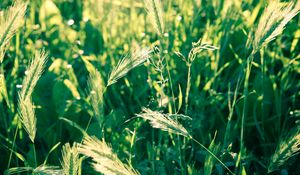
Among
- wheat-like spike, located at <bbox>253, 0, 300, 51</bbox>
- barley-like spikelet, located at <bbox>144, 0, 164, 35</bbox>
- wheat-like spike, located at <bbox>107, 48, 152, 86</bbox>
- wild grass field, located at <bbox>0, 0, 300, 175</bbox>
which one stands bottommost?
wild grass field, located at <bbox>0, 0, 300, 175</bbox>

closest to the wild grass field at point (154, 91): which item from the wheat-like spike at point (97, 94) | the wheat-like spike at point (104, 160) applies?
the wheat-like spike at point (97, 94)

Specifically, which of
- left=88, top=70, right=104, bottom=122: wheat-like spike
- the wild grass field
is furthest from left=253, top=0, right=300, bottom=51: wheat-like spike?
left=88, top=70, right=104, bottom=122: wheat-like spike

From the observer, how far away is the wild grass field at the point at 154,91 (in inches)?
52.6

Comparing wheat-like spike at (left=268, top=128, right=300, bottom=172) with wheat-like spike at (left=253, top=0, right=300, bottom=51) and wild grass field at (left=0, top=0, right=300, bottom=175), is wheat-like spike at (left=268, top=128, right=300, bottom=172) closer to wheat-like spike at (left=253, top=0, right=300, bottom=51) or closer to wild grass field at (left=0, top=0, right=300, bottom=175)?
wild grass field at (left=0, top=0, right=300, bottom=175)

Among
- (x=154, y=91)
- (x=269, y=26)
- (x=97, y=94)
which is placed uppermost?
(x=269, y=26)

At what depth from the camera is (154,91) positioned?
5.51ft

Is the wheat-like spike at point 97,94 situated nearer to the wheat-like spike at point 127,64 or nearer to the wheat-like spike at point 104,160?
the wheat-like spike at point 127,64

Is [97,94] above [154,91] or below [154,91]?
above

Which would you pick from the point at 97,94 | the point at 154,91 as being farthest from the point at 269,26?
the point at 154,91

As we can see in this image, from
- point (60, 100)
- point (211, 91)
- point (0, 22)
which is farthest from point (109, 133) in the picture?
point (0, 22)

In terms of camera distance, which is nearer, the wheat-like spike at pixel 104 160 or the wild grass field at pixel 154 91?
the wheat-like spike at pixel 104 160

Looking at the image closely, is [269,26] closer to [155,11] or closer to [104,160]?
[155,11]

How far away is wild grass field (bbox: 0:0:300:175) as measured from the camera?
134 centimetres

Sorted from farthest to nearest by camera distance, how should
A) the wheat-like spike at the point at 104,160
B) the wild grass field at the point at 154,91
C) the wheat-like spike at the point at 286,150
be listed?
1. the wild grass field at the point at 154,91
2. the wheat-like spike at the point at 286,150
3. the wheat-like spike at the point at 104,160
